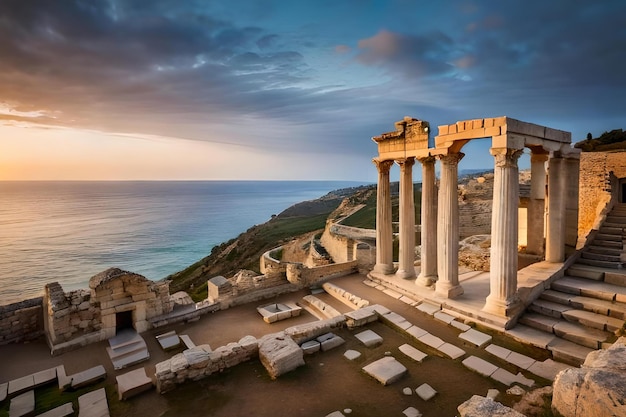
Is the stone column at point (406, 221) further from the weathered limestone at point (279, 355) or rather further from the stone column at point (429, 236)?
the weathered limestone at point (279, 355)

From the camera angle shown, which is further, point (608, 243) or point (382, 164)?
point (382, 164)

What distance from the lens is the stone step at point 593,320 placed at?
8.96 meters

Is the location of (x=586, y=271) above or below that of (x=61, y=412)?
above

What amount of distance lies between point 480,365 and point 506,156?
19.9 ft

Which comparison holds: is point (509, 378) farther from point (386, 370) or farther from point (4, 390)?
point (4, 390)

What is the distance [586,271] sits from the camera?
12.0 metres

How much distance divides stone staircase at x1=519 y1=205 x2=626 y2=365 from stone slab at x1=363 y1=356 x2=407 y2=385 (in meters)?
4.23

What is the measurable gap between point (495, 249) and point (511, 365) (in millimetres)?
3506

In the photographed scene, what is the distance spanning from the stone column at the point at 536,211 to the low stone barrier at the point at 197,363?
13.7 metres

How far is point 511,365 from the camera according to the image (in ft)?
27.2

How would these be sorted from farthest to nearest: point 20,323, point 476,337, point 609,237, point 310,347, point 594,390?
point 609,237 < point 20,323 < point 476,337 < point 310,347 < point 594,390

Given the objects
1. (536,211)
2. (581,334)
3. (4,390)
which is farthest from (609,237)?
(4,390)

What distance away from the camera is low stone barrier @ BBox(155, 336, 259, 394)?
7656 mm

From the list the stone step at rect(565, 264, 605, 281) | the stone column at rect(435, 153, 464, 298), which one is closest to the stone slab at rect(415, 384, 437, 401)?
the stone column at rect(435, 153, 464, 298)
